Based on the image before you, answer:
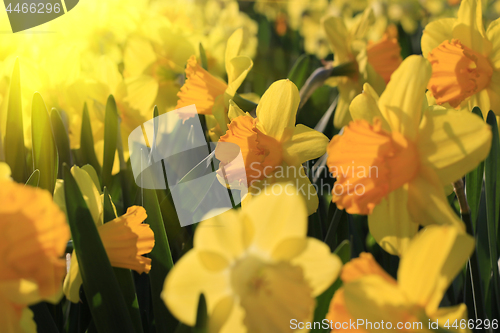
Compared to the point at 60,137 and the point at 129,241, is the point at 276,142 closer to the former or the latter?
the point at 129,241

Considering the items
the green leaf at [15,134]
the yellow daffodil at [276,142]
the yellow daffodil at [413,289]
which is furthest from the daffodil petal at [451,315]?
the green leaf at [15,134]

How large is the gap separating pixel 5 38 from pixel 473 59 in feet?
3.94

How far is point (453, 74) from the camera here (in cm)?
59

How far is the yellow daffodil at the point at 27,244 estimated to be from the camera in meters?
0.28

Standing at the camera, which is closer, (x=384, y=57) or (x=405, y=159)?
(x=405, y=159)

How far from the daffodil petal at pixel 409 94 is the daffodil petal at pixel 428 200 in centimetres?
5

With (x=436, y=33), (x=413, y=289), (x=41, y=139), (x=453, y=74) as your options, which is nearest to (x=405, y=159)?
(x=413, y=289)

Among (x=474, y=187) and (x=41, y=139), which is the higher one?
(x=41, y=139)

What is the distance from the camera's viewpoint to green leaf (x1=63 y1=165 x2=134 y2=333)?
0.41 m

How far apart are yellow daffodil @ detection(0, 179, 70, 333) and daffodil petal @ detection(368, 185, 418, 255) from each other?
0.32 meters

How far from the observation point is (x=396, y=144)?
40cm

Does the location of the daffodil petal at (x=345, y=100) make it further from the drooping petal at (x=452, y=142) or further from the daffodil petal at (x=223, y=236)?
the daffodil petal at (x=223, y=236)

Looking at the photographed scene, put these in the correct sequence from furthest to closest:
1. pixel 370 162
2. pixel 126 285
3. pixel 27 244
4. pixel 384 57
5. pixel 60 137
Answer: pixel 384 57
pixel 60 137
pixel 126 285
pixel 370 162
pixel 27 244

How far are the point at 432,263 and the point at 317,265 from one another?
87 millimetres
